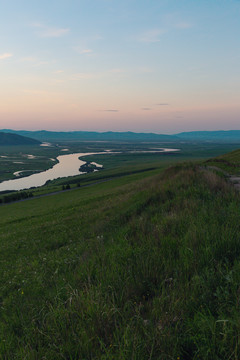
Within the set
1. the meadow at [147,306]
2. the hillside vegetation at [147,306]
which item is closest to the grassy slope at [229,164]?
the hillside vegetation at [147,306]

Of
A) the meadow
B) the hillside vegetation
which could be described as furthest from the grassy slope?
the meadow

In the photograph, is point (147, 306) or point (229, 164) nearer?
point (147, 306)

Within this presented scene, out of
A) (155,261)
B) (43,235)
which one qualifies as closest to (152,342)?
(155,261)

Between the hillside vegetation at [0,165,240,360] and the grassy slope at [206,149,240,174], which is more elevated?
the grassy slope at [206,149,240,174]

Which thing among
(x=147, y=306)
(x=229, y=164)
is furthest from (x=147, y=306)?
(x=229, y=164)

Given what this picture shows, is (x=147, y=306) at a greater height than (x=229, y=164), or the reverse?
(x=229, y=164)

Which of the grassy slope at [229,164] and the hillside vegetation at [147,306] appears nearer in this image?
the hillside vegetation at [147,306]

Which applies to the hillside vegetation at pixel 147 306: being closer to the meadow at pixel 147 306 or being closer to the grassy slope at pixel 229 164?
the meadow at pixel 147 306

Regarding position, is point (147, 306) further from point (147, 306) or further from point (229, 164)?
point (229, 164)

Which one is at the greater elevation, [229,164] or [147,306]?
[229,164]

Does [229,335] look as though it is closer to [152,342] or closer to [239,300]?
[239,300]

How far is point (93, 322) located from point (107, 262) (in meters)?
1.87

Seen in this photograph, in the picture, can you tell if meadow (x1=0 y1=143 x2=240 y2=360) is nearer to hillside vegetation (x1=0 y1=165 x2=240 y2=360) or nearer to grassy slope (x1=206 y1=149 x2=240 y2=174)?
hillside vegetation (x1=0 y1=165 x2=240 y2=360)

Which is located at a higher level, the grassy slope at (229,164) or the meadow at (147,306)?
the grassy slope at (229,164)
